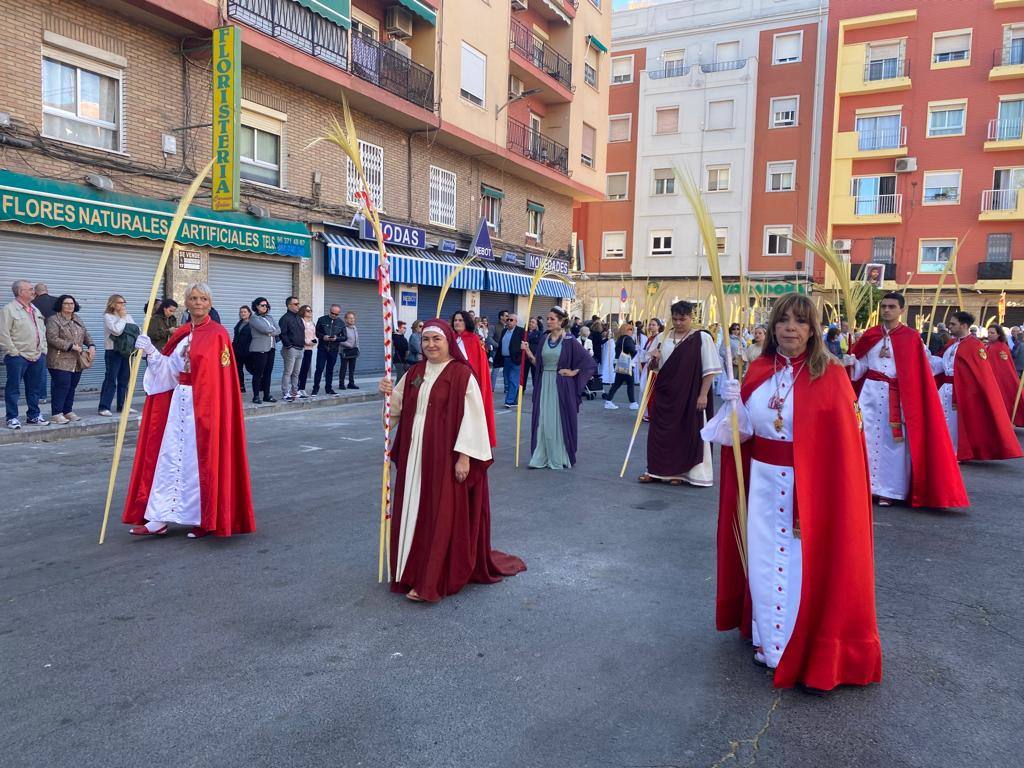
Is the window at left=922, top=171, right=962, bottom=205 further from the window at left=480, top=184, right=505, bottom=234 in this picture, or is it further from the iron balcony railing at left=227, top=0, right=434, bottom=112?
the iron balcony railing at left=227, top=0, right=434, bottom=112

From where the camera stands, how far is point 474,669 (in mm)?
3572

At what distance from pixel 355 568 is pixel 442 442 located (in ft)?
3.97

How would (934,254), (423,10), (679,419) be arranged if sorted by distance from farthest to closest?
(934,254) < (423,10) < (679,419)

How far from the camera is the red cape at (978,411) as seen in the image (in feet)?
30.7

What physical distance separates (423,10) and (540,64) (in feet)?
23.1

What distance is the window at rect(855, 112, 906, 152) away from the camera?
33406 mm

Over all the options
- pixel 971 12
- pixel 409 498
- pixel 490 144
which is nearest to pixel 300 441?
pixel 409 498

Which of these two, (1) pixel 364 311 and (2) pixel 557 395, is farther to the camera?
(1) pixel 364 311

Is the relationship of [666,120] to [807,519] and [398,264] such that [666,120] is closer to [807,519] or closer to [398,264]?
[398,264]

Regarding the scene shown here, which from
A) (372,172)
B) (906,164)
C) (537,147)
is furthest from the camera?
(906,164)

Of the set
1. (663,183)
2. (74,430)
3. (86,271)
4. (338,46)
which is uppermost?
(663,183)

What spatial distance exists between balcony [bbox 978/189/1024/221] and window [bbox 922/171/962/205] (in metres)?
1.09

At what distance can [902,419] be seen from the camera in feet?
23.0

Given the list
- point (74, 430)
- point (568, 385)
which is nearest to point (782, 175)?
point (568, 385)
